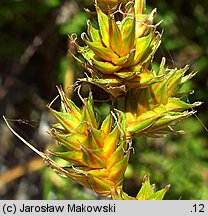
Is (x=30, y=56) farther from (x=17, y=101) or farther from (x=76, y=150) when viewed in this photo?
(x=76, y=150)

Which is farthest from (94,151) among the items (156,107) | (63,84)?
(63,84)

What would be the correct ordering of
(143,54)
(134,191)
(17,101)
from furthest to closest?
(17,101)
(134,191)
(143,54)

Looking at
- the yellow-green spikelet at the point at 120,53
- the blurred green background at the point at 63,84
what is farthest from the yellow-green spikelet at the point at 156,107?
the blurred green background at the point at 63,84

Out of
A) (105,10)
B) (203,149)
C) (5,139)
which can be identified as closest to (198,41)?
(203,149)

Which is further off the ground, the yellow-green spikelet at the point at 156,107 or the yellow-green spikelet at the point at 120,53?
the yellow-green spikelet at the point at 120,53

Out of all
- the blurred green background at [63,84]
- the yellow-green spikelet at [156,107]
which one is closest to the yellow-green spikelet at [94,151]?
the yellow-green spikelet at [156,107]

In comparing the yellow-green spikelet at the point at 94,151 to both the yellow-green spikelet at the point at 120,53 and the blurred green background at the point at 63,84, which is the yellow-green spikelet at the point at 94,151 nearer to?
the yellow-green spikelet at the point at 120,53

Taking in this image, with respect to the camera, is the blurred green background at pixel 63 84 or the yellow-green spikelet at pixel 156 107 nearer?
the yellow-green spikelet at pixel 156 107
